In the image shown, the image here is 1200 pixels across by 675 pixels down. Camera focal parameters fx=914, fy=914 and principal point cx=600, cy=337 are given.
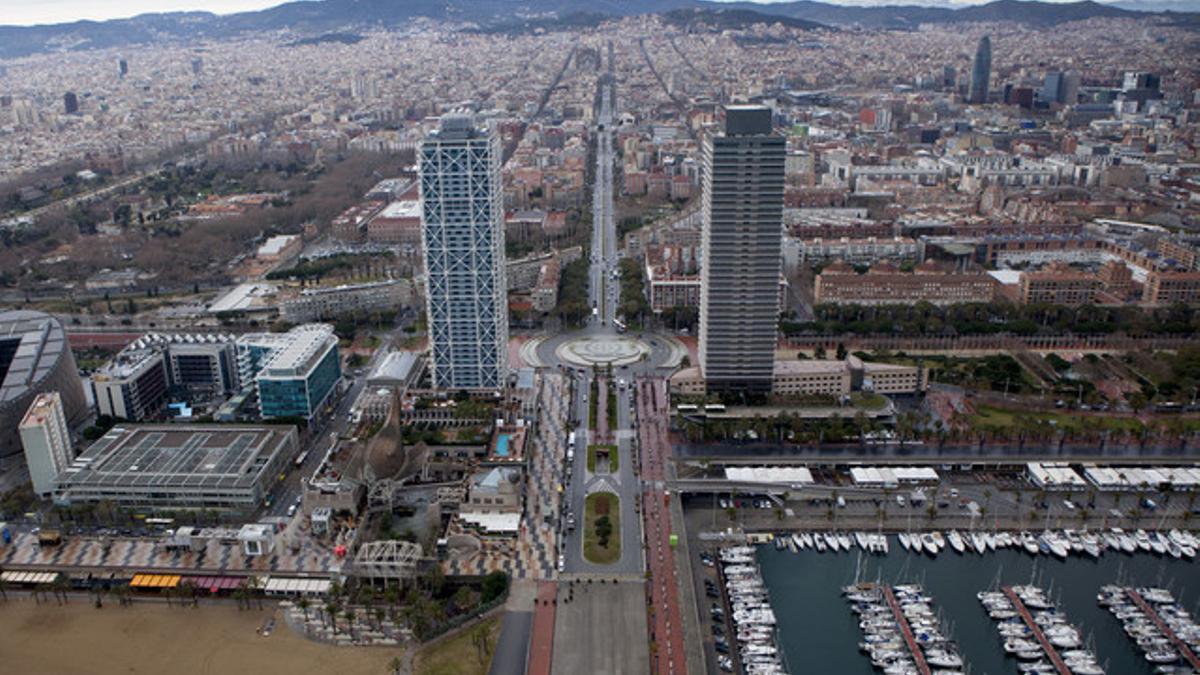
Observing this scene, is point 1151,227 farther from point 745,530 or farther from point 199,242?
point 199,242

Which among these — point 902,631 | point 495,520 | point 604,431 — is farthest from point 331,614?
point 902,631

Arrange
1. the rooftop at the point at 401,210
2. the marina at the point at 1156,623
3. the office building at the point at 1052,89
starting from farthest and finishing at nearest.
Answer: the office building at the point at 1052,89
the rooftop at the point at 401,210
the marina at the point at 1156,623

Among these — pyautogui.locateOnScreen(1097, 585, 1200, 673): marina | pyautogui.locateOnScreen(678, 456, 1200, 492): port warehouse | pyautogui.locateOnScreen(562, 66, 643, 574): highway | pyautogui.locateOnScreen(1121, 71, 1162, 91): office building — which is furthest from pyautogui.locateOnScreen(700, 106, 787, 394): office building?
pyautogui.locateOnScreen(1121, 71, 1162, 91): office building

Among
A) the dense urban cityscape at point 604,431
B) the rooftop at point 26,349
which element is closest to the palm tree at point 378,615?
the dense urban cityscape at point 604,431

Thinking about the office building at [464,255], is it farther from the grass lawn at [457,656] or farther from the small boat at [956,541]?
the small boat at [956,541]

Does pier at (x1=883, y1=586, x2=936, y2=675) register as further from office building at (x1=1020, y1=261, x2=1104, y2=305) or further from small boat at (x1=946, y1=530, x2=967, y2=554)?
office building at (x1=1020, y1=261, x2=1104, y2=305)

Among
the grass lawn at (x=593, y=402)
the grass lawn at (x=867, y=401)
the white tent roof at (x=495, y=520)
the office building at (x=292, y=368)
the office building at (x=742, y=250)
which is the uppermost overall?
the office building at (x=742, y=250)

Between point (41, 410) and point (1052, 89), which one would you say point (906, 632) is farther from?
point (1052, 89)
